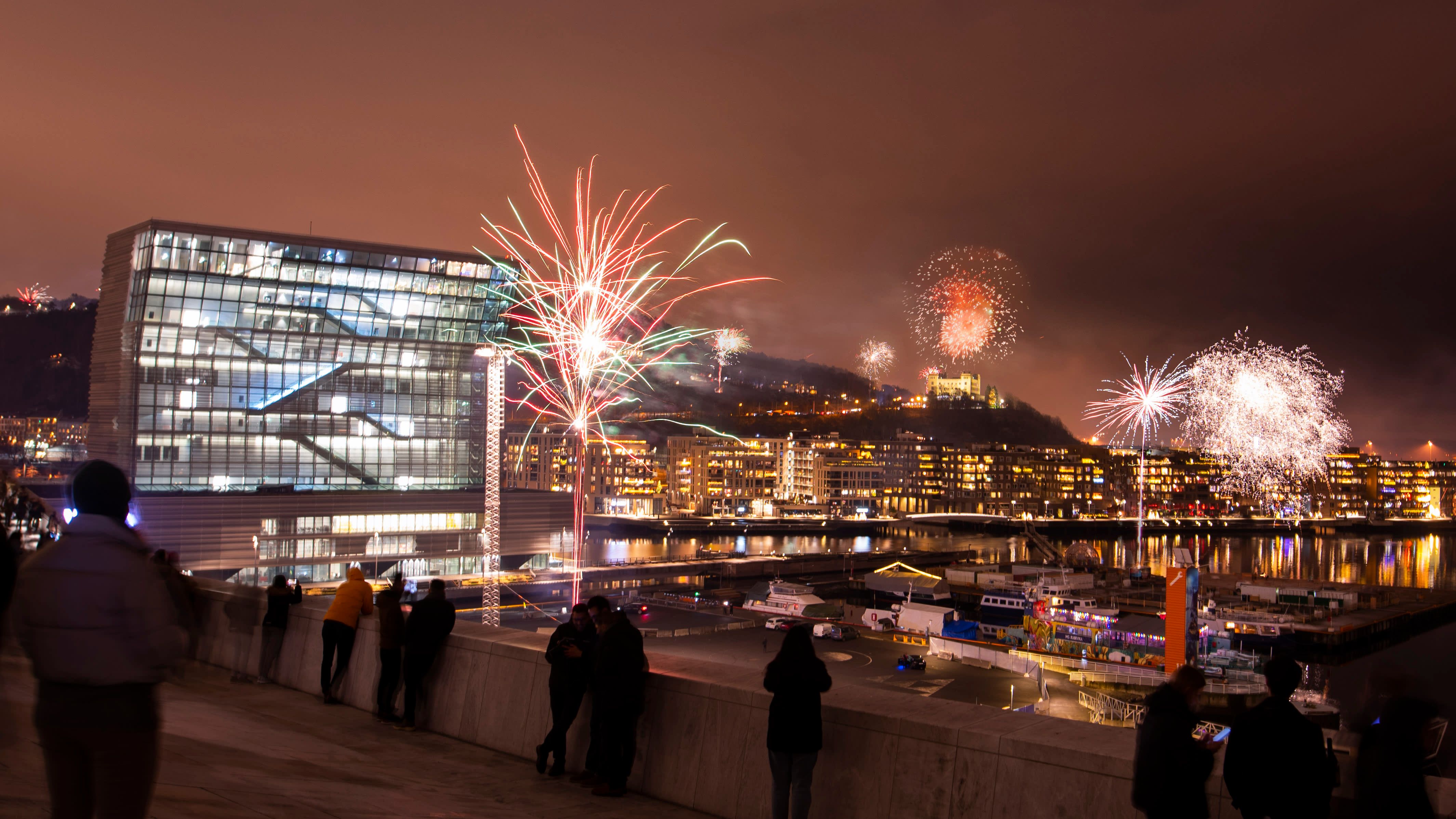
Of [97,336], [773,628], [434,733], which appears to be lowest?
[773,628]

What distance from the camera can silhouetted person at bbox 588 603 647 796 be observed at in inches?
233

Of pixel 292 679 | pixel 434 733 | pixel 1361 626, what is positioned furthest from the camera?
pixel 1361 626

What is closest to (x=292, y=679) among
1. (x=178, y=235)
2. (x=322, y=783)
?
(x=322, y=783)

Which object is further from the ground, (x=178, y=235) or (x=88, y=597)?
(x=178, y=235)

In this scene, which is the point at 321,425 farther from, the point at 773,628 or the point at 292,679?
the point at 292,679

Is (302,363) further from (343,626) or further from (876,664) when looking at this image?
(343,626)

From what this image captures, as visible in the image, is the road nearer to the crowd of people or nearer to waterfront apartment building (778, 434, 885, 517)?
the crowd of people

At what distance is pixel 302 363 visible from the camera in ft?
172

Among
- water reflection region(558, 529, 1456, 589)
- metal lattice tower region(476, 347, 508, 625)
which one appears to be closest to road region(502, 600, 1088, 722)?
metal lattice tower region(476, 347, 508, 625)

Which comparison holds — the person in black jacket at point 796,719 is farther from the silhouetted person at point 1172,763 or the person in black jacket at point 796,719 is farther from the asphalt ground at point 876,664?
the asphalt ground at point 876,664

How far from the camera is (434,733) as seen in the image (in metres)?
7.61

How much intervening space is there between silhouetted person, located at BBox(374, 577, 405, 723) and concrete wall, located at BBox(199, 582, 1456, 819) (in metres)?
0.30

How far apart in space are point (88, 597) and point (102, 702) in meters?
0.33

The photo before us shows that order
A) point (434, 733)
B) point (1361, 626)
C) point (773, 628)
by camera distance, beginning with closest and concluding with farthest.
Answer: point (434, 733) < point (773, 628) < point (1361, 626)
